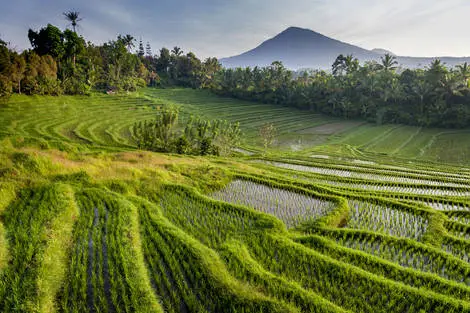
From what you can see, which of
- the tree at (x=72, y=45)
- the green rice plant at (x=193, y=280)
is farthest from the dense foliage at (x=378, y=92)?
the green rice plant at (x=193, y=280)

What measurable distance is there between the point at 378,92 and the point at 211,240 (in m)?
53.9

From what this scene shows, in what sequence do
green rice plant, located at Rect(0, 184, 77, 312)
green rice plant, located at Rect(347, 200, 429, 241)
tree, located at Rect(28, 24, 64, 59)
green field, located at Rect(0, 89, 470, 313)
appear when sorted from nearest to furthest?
green rice plant, located at Rect(0, 184, 77, 312), green field, located at Rect(0, 89, 470, 313), green rice plant, located at Rect(347, 200, 429, 241), tree, located at Rect(28, 24, 64, 59)

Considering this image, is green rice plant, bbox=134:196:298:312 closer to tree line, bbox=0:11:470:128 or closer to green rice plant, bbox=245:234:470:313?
green rice plant, bbox=245:234:470:313

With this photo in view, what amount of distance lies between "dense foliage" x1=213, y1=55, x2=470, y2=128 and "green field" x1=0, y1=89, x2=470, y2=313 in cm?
3522

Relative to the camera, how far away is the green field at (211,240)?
18.7 ft

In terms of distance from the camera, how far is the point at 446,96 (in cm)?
4494

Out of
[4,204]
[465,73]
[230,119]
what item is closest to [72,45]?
[230,119]

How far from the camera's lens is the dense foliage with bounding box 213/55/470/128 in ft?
144

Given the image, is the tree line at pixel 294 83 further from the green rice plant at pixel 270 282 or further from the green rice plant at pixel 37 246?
the green rice plant at pixel 270 282

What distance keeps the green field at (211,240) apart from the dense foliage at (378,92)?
116 feet

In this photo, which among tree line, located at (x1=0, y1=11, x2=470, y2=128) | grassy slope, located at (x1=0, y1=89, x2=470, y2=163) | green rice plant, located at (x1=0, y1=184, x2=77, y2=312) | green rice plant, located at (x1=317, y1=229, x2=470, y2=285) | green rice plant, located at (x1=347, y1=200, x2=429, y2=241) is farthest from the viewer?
tree line, located at (x1=0, y1=11, x2=470, y2=128)

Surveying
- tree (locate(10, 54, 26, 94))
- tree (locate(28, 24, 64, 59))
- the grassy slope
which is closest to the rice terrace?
the grassy slope

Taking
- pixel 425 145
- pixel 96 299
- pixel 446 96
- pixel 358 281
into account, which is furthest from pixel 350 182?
pixel 446 96

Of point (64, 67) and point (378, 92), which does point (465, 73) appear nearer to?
point (378, 92)
